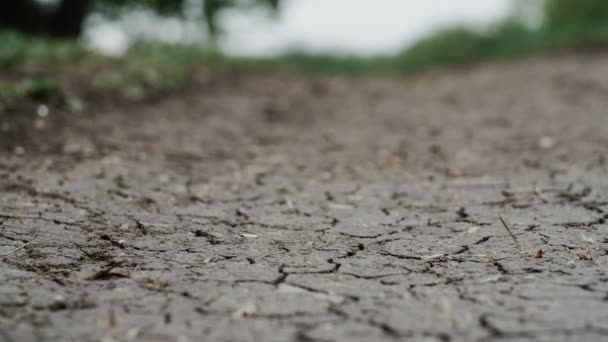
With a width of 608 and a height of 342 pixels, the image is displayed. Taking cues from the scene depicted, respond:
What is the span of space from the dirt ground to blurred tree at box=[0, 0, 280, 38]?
4672 millimetres

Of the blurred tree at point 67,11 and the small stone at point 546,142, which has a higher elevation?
the blurred tree at point 67,11

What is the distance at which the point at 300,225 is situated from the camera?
2.96 metres

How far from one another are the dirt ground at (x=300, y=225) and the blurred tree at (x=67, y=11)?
4.67 meters

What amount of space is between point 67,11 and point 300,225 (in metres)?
8.21

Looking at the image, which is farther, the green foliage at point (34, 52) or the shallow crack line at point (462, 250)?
the green foliage at point (34, 52)

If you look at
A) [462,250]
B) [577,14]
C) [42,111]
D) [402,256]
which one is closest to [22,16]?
[42,111]

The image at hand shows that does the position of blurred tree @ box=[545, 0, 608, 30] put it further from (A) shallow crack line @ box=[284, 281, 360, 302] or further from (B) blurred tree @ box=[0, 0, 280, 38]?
(A) shallow crack line @ box=[284, 281, 360, 302]

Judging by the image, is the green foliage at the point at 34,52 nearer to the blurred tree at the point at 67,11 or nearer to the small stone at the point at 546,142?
the blurred tree at the point at 67,11

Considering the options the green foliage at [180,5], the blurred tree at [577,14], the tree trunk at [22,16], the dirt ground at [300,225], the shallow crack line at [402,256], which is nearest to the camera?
the dirt ground at [300,225]

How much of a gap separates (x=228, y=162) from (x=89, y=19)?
998 cm

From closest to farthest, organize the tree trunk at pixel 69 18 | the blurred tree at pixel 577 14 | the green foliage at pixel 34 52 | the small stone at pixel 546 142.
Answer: the small stone at pixel 546 142 < the green foliage at pixel 34 52 < the tree trunk at pixel 69 18 < the blurred tree at pixel 577 14

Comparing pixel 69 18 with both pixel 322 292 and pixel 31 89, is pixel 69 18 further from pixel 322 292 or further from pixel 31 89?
pixel 322 292

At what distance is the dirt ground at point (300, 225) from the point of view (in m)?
1.92

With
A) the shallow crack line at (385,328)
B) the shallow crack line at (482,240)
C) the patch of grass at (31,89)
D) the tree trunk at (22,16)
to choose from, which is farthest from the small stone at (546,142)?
the tree trunk at (22,16)
